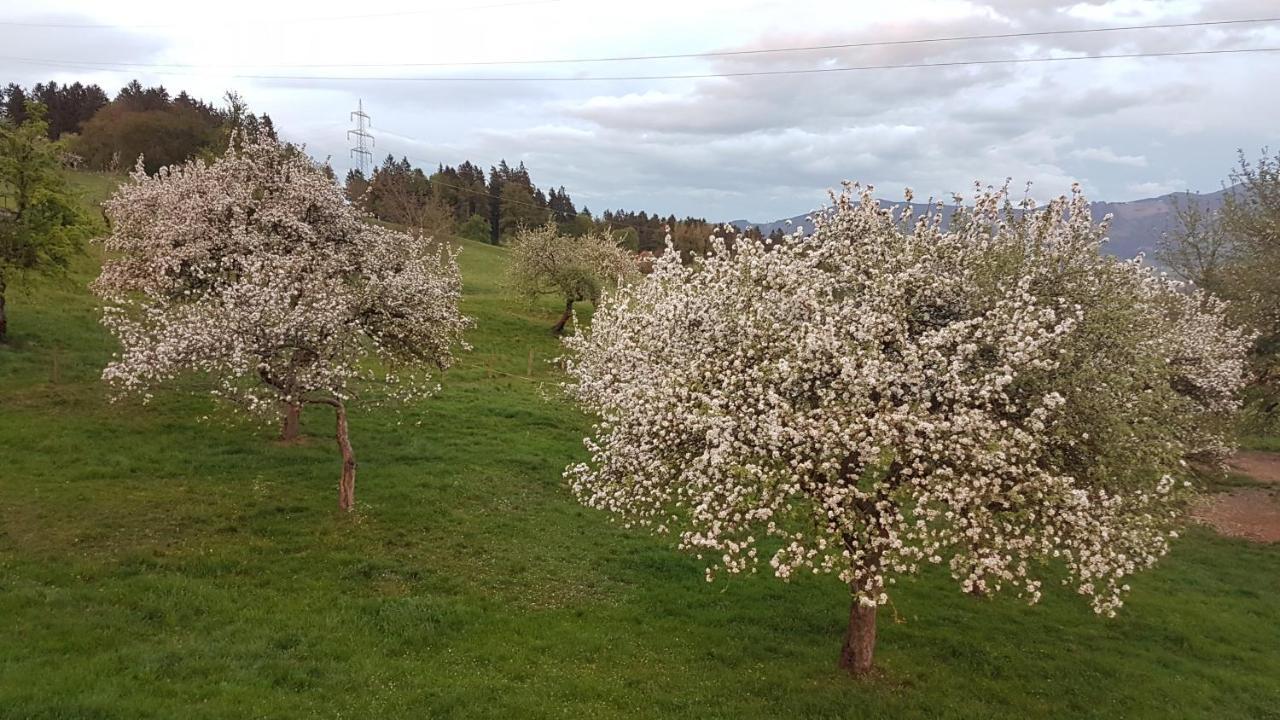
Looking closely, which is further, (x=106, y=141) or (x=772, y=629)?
(x=106, y=141)

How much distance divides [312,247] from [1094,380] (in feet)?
84.0

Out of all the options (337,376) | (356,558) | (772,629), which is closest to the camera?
(772,629)

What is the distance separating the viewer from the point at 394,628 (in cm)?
1620

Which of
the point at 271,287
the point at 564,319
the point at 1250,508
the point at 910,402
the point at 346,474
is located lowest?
the point at 1250,508

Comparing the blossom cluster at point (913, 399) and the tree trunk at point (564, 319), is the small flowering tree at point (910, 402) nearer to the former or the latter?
the blossom cluster at point (913, 399)

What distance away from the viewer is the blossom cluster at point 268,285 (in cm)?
1947

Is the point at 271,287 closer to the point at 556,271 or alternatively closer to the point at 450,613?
the point at 450,613

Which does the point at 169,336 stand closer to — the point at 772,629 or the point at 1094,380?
the point at 772,629

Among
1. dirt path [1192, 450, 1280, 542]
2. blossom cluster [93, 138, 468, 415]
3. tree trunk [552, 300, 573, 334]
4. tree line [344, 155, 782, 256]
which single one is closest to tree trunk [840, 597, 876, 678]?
blossom cluster [93, 138, 468, 415]

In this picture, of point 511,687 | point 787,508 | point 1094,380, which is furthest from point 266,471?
point 1094,380

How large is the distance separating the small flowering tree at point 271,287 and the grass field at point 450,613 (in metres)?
3.10

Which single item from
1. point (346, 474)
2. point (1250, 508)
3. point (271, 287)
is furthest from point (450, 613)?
point (1250, 508)

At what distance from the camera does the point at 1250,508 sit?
33031 mm

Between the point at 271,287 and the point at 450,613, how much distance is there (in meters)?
10.8
